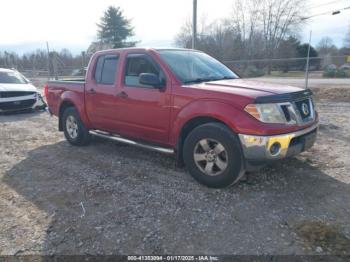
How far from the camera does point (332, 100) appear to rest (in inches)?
463

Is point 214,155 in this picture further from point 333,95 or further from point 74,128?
point 333,95

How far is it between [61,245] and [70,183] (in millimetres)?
1559

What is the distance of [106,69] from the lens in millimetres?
5480

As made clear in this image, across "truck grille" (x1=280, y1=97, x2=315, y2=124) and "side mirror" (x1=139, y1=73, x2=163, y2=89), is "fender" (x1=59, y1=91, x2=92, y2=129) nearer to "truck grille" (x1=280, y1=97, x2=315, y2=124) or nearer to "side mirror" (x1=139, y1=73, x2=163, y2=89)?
"side mirror" (x1=139, y1=73, x2=163, y2=89)

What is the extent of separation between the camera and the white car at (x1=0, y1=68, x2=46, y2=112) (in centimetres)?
1028

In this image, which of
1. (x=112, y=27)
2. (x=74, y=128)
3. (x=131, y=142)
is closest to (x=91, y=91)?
(x=74, y=128)

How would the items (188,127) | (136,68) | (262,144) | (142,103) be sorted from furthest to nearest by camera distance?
1. (136,68)
2. (142,103)
3. (188,127)
4. (262,144)

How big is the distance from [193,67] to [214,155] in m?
1.55

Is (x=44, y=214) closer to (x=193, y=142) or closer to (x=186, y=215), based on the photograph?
(x=186, y=215)

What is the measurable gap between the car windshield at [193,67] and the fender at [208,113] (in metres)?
0.48

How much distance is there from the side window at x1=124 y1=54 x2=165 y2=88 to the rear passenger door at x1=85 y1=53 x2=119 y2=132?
10.5 inches

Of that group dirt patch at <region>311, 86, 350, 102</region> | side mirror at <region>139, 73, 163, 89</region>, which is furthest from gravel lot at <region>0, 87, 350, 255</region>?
dirt patch at <region>311, 86, 350, 102</region>

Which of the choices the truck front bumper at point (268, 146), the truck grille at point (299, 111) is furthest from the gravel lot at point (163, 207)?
→ the truck grille at point (299, 111)

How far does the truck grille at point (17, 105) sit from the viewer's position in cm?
1025
